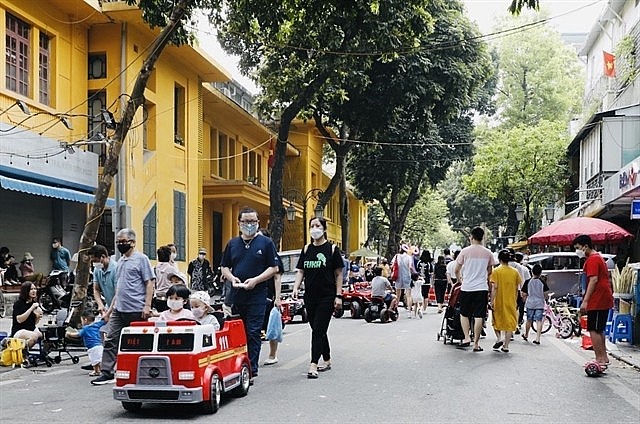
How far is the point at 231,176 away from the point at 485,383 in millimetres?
26571

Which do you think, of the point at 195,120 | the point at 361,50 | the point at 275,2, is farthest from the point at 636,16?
the point at 275,2

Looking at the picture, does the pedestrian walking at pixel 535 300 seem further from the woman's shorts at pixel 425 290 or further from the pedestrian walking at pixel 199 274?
the pedestrian walking at pixel 199 274

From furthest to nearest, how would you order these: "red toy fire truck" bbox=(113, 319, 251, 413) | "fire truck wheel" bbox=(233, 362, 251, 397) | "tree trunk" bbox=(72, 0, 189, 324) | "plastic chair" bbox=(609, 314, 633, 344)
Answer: "plastic chair" bbox=(609, 314, 633, 344) < "tree trunk" bbox=(72, 0, 189, 324) < "fire truck wheel" bbox=(233, 362, 251, 397) < "red toy fire truck" bbox=(113, 319, 251, 413)

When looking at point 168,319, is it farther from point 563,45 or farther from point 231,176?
point 563,45

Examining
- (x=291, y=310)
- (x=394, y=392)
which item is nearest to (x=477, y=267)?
(x=394, y=392)

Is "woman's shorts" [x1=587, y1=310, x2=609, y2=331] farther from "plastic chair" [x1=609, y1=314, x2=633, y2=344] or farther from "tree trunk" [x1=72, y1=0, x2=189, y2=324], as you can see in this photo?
"tree trunk" [x1=72, y1=0, x2=189, y2=324]

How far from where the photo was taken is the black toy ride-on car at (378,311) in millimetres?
19239

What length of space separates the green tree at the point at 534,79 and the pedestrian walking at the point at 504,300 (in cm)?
4454

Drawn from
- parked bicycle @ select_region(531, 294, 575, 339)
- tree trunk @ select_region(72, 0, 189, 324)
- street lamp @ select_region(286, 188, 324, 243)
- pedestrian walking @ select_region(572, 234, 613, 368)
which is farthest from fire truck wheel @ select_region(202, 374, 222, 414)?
street lamp @ select_region(286, 188, 324, 243)

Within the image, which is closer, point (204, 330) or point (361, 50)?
point (204, 330)

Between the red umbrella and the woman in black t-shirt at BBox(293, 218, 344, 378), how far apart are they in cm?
1272

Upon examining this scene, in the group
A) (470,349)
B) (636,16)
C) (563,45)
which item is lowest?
(470,349)

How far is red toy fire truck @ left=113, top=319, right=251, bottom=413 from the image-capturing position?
7508 millimetres

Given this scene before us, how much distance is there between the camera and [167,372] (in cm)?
754
